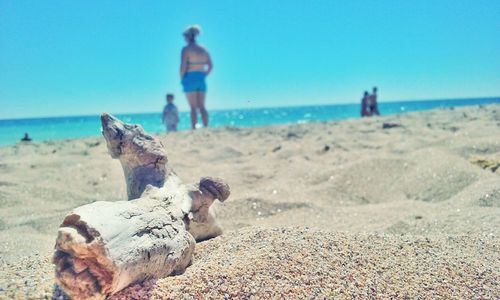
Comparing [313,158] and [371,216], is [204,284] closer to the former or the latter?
[371,216]

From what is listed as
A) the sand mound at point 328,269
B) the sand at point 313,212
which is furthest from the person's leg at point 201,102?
the sand mound at point 328,269

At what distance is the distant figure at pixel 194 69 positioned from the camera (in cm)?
661

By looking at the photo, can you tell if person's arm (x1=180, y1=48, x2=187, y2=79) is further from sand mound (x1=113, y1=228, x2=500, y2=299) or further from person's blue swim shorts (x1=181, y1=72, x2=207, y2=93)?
sand mound (x1=113, y1=228, x2=500, y2=299)

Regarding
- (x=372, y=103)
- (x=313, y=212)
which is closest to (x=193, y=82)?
(x=313, y=212)

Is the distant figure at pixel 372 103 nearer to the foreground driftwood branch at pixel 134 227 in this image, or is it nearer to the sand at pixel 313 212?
the sand at pixel 313 212

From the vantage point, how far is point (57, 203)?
311 cm

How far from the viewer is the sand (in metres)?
1.37

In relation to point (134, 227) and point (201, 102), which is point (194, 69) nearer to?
point (201, 102)

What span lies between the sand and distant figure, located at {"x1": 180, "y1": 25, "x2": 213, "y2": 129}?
1.02 m

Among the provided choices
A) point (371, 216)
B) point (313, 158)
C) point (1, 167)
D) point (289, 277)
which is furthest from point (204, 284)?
point (1, 167)

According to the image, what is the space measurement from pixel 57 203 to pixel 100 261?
7.50 feet

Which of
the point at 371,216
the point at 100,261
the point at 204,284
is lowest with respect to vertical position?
the point at 371,216

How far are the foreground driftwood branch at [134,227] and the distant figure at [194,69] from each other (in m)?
4.91

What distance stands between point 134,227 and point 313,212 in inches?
70.1
